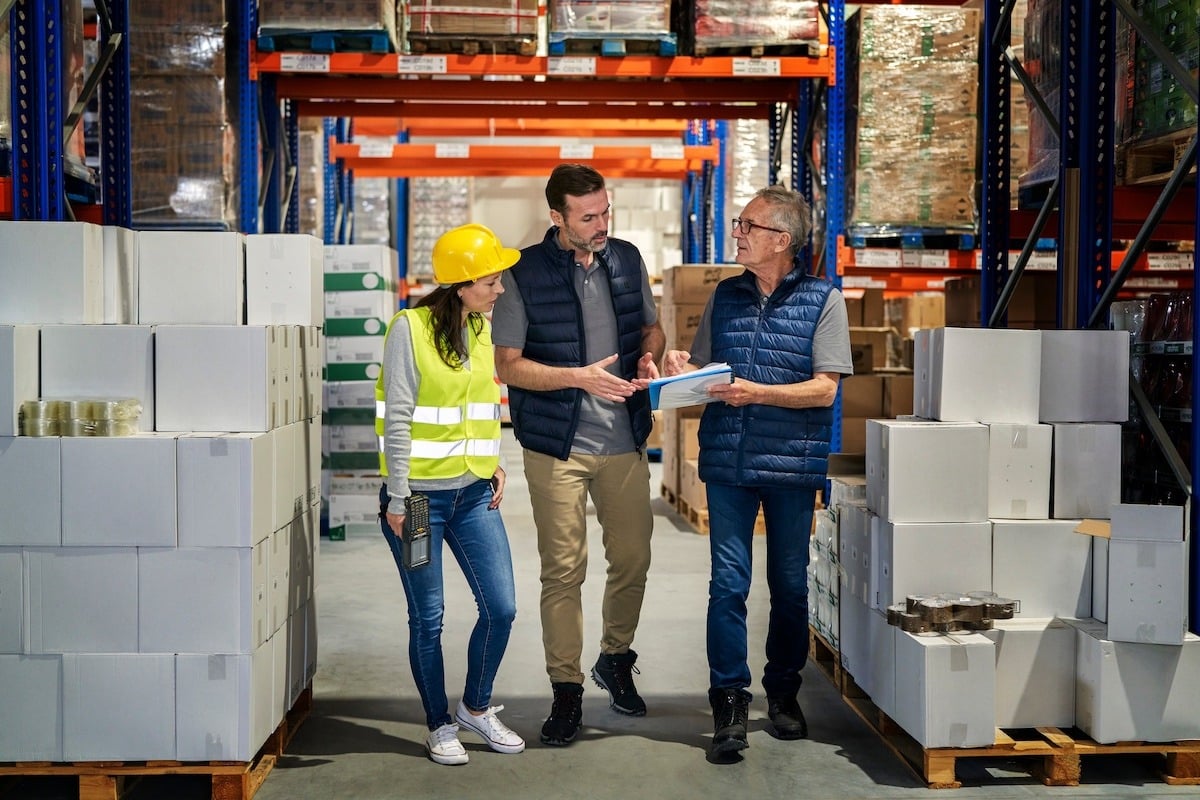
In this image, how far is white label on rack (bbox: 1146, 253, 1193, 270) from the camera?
9031 mm

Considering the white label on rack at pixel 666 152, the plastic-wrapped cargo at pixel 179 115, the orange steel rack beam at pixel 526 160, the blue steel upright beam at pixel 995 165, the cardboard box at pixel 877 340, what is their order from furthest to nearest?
the white label on rack at pixel 666 152, the orange steel rack beam at pixel 526 160, the cardboard box at pixel 877 340, the plastic-wrapped cargo at pixel 179 115, the blue steel upright beam at pixel 995 165

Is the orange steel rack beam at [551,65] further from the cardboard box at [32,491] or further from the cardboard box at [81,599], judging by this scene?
the cardboard box at [81,599]

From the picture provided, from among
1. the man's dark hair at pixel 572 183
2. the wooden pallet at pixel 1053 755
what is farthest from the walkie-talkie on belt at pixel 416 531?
the wooden pallet at pixel 1053 755

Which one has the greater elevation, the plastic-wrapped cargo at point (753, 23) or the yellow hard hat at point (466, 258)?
the plastic-wrapped cargo at point (753, 23)

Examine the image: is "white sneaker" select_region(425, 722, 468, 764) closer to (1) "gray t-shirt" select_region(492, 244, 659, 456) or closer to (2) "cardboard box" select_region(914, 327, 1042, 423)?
(1) "gray t-shirt" select_region(492, 244, 659, 456)

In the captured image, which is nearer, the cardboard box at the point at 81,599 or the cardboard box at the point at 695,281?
the cardboard box at the point at 81,599

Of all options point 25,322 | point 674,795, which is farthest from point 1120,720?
point 25,322

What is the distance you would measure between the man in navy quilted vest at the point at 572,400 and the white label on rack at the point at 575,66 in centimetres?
368

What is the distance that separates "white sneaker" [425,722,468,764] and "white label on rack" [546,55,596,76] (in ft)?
15.9

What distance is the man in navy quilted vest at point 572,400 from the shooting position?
4363 millimetres

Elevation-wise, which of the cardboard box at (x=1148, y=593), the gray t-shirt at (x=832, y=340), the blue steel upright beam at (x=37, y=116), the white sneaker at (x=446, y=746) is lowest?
the white sneaker at (x=446, y=746)

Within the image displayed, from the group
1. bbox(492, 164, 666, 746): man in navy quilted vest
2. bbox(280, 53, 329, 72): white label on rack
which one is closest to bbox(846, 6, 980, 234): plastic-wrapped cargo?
bbox(280, 53, 329, 72): white label on rack

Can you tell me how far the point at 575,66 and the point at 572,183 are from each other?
3870mm

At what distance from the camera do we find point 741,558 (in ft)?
14.2
